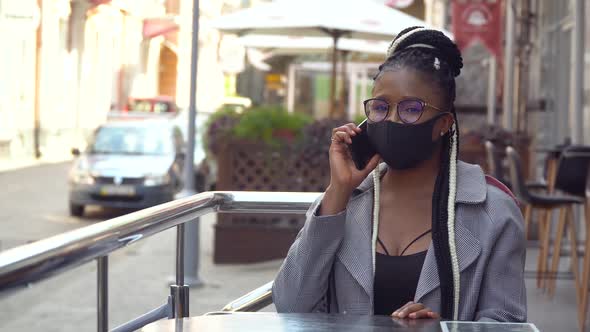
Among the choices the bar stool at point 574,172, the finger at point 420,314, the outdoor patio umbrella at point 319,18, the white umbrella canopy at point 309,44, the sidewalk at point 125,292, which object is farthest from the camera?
the white umbrella canopy at point 309,44

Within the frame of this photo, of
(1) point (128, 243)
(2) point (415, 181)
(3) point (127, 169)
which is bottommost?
(3) point (127, 169)

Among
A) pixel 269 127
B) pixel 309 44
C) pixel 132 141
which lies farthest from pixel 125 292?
pixel 309 44

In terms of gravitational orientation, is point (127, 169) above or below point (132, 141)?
below

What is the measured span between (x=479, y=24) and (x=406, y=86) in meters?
14.3

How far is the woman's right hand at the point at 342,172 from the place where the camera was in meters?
2.62

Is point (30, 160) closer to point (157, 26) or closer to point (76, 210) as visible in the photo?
point (157, 26)

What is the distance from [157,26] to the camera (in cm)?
3712

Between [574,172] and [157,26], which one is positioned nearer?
[574,172]

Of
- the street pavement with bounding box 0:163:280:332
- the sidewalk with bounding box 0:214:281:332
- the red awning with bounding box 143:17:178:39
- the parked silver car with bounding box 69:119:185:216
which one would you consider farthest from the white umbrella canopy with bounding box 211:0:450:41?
the red awning with bounding box 143:17:178:39

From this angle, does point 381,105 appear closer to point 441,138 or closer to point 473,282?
point 441,138

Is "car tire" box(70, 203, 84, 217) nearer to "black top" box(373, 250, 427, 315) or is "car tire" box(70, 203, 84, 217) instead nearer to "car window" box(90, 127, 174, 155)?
"car window" box(90, 127, 174, 155)

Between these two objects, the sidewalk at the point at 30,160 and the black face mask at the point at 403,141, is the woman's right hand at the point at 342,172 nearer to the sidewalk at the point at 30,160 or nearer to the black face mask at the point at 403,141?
the black face mask at the point at 403,141

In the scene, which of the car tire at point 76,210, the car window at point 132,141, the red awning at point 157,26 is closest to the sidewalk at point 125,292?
the car tire at point 76,210

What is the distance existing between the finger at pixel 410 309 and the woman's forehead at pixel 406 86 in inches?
19.6
